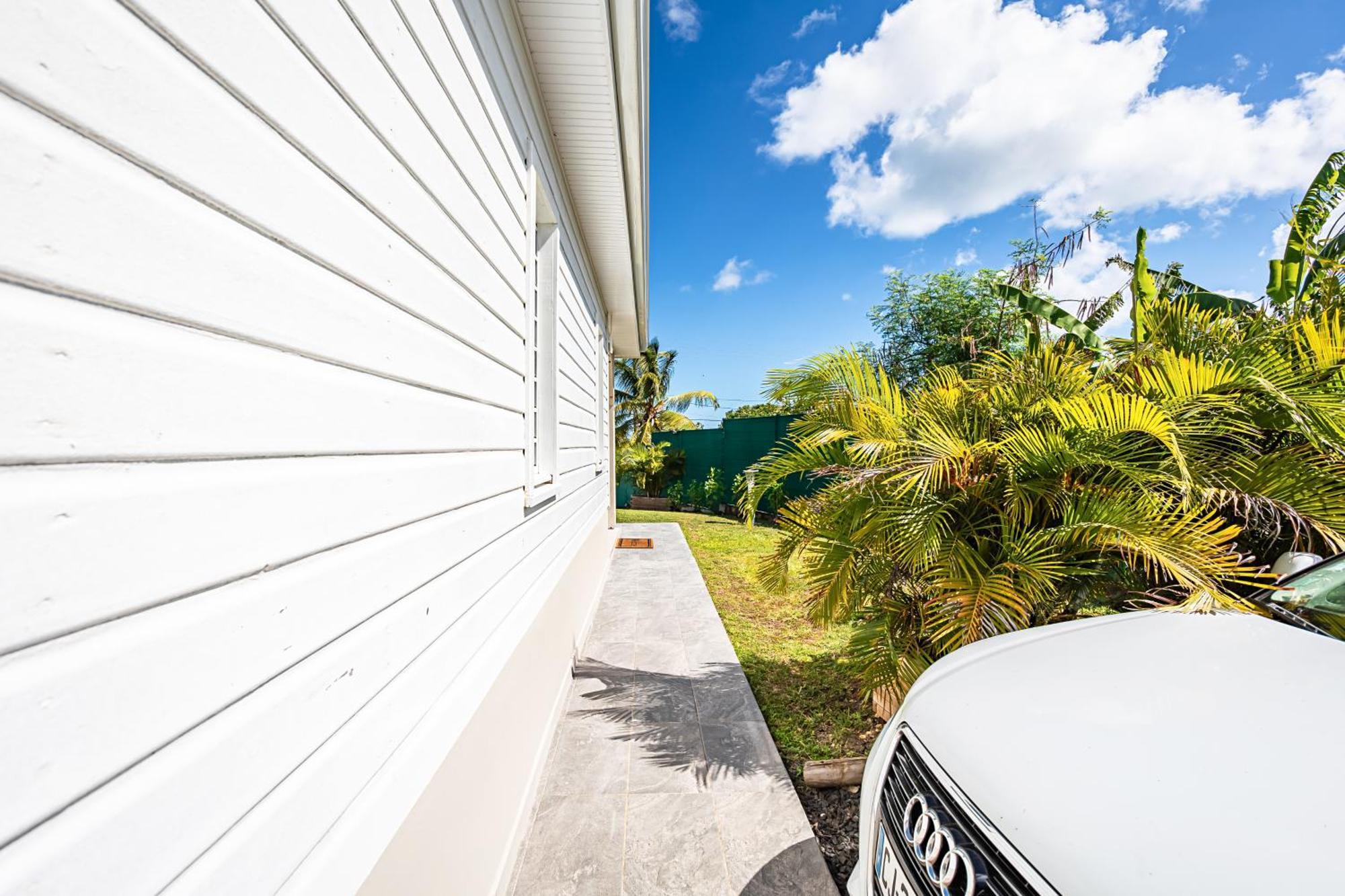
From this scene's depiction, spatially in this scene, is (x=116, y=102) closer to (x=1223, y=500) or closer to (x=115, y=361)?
(x=115, y=361)

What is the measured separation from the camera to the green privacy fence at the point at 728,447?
41.0ft

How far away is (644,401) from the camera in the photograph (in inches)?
680

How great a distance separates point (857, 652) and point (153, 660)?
3.24 meters

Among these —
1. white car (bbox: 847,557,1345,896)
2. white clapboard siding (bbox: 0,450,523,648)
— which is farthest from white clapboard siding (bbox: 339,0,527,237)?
white car (bbox: 847,557,1345,896)

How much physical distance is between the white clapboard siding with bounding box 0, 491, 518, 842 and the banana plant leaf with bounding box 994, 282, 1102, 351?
16.4ft

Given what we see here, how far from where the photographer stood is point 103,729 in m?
0.58

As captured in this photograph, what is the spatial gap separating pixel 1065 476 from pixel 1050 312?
101 inches

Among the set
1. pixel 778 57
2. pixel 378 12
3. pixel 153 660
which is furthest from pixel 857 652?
pixel 778 57

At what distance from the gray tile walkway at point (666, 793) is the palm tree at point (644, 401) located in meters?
12.4

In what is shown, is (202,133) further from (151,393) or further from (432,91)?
(432,91)

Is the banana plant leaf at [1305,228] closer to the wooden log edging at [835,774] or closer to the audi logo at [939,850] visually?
the wooden log edging at [835,774]

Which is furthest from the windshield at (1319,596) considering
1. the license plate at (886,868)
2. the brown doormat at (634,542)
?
the brown doormat at (634,542)

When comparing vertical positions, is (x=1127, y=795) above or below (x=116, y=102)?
below

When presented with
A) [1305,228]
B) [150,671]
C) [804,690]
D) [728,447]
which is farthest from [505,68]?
[728,447]
